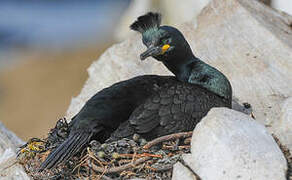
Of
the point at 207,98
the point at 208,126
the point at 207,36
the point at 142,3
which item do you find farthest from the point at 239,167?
the point at 142,3

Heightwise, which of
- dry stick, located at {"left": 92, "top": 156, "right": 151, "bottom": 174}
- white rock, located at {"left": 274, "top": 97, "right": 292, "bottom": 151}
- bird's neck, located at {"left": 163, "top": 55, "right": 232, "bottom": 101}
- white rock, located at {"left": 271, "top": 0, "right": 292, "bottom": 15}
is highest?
dry stick, located at {"left": 92, "top": 156, "right": 151, "bottom": 174}

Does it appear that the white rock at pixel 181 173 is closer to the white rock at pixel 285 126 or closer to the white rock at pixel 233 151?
the white rock at pixel 233 151

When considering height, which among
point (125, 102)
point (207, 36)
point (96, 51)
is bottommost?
point (96, 51)

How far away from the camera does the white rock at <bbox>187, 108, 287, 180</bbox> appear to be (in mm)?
3463

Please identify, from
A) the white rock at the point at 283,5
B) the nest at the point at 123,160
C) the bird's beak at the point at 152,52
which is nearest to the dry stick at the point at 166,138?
the nest at the point at 123,160

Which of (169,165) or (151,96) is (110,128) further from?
Result: (169,165)

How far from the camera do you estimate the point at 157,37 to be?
16.2ft

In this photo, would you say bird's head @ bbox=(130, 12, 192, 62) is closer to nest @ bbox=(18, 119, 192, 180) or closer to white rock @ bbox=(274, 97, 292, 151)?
nest @ bbox=(18, 119, 192, 180)

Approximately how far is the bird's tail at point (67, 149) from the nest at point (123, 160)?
0.08m

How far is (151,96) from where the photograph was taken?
4.73 metres

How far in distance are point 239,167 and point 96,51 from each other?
1268cm

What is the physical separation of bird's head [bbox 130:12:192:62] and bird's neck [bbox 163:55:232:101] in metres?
0.20

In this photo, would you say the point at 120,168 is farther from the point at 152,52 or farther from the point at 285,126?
the point at 285,126

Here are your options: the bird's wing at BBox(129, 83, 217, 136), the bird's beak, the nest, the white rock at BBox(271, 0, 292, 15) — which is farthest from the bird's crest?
the white rock at BBox(271, 0, 292, 15)
